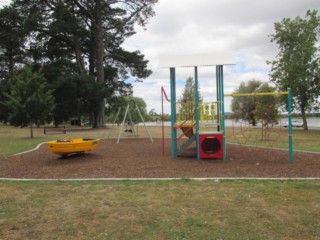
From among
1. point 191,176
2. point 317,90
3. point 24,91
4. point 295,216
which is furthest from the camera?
point 317,90

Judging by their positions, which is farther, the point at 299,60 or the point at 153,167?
the point at 299,60

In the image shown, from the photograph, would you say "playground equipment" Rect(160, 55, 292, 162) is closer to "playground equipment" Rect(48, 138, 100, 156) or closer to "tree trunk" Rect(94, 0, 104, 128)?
"playground equipment" Rect(48, 138, 100, 156)

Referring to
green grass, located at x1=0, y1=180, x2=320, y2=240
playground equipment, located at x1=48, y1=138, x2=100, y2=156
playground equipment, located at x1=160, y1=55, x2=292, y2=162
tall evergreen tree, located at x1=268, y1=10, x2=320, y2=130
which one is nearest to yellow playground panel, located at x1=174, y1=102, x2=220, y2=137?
playground equipment, located at x1=160, y1=55, x2=292, y2=162

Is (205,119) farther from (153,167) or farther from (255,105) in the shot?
(255,105)

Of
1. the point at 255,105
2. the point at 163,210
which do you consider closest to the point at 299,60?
the point at 255,105

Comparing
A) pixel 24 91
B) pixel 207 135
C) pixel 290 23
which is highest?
pixel 290 23

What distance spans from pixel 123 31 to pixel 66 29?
7039 mm

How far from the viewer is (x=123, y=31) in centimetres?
3734

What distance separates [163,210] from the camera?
15.3 feet

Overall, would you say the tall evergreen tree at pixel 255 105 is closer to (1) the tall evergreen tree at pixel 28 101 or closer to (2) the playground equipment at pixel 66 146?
(2) the playground equipment at pixel 66 146

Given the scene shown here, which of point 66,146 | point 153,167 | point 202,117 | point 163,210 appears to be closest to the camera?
point 163,210

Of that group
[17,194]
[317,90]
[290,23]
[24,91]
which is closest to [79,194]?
[17,194]

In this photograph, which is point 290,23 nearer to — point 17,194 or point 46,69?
point 46,69

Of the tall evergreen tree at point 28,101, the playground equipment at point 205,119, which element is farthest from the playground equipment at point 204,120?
the tall evergreen tree at point 28,101
